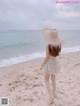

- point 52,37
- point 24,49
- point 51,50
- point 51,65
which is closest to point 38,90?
point 51,65

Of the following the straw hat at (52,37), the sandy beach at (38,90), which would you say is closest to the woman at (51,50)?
the straw hat at (52,37)

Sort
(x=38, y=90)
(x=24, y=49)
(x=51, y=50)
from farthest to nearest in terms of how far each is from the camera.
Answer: (x=24, y=49) < (x=38, y=90) < (x=51, y=50)

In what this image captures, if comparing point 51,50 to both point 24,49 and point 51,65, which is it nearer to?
point 51,65

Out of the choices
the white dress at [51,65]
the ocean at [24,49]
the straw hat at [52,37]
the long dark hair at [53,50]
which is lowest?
the white dress at [51,65]

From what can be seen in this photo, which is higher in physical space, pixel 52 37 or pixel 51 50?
pixel 52 37

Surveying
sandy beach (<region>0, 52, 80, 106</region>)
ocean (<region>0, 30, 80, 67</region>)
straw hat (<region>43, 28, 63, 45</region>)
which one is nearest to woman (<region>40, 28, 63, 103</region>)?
straw hat (<region>43, 28, 63, 45</region>)

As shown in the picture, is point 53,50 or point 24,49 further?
point 24,49

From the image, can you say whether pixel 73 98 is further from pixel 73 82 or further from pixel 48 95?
pixel 73 82

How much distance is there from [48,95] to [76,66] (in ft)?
11.2

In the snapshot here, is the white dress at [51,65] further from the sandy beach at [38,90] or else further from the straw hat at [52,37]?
the sandy beach at [38,90]

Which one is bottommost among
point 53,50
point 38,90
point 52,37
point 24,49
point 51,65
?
point 38,90

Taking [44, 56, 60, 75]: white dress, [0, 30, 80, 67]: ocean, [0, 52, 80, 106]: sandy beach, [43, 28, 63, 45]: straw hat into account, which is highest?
[0, 30, 80, 67]: ocean

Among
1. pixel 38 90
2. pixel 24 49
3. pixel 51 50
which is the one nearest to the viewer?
pixel 51 50

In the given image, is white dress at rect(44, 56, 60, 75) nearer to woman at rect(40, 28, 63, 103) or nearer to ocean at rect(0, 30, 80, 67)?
woman at rect(40, 28, 63, 103)
